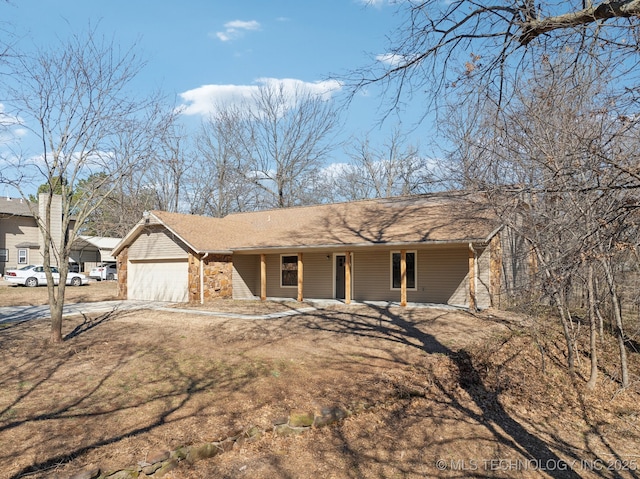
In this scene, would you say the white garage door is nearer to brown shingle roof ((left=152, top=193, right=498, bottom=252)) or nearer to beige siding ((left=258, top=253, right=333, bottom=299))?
brown shingle roof ((left=152, top=193, right=498, bottom=252))

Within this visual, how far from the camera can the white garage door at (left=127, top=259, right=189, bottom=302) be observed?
17109 mm

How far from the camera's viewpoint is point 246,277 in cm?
1878

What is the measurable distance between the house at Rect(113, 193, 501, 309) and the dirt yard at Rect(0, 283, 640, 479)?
4.00 meters

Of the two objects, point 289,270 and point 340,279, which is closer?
point 340,279

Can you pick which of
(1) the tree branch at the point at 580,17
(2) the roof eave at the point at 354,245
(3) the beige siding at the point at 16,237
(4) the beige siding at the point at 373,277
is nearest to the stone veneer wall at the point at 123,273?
(2) the roof eave at the point at 354,245

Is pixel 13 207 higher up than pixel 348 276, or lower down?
higher up

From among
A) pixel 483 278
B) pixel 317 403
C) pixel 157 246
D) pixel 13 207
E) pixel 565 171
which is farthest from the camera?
pixel 13 207

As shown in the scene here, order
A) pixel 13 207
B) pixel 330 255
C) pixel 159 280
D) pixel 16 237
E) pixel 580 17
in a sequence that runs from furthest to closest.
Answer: pixel 13 207 < pixel 16 237 < pixel 159 280 < pixel 330 255 < pixel 580 17

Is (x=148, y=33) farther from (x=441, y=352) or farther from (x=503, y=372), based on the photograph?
(x=503, y=372)

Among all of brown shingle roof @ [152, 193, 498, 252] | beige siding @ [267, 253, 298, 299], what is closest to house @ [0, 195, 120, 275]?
brown shingle roof @ [152, 193, 498, 252]

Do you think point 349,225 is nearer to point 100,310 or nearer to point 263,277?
point 263,277

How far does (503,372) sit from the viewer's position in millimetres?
8258

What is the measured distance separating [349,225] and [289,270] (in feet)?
10.9

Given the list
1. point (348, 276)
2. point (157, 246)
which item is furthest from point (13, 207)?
point (348, 276)
